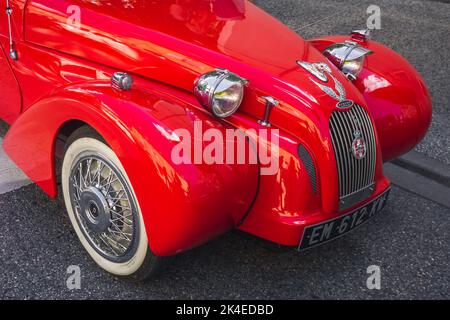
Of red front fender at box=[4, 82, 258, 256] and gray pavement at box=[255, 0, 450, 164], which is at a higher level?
red front fender at box=[4, 82, 258, 256]

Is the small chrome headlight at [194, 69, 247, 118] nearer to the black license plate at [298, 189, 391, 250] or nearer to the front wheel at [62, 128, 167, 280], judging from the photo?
the front wheel at [62, 128, 167, 280]

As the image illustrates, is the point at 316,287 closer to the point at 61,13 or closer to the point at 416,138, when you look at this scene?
the point at 416,138

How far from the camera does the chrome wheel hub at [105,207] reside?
2219 mm

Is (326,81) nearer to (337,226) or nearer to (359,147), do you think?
(359,147)

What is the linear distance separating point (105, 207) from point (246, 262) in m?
0.76

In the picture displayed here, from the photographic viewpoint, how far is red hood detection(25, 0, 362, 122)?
2354mm

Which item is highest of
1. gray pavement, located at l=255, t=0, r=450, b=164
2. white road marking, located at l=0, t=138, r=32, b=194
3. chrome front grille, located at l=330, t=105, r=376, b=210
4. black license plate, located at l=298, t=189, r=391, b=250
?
chrome front grille, located at l=330, t=105, r=376, b=210

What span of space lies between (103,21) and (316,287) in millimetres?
1630

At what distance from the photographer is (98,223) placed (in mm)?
2354

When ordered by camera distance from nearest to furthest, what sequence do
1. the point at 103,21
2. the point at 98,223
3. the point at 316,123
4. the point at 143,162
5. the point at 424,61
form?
the point at 143,162 < the point at 316,123 < the point at 98,223 < the point at 103,21 < the point at 424,61

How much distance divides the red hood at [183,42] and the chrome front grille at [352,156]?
87mm

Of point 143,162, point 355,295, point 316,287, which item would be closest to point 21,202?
point 143,162

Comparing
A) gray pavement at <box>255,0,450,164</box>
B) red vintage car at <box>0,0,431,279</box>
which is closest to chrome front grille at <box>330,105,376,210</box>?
red vintage car at <box>0,0,431,279</box>

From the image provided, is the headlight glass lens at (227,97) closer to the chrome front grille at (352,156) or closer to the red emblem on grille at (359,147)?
the chrome front grille at (352,156)
